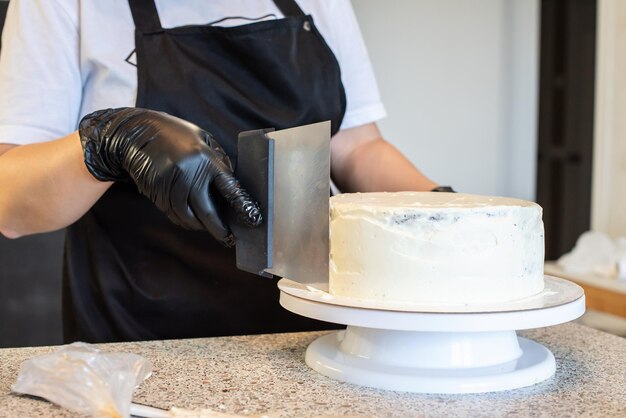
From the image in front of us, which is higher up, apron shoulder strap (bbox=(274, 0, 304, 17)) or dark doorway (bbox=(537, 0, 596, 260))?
apron shoulder strap (bbox=(274, 0, 304, 17))

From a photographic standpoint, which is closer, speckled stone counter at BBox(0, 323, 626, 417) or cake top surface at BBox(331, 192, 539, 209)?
speckled stone counter at BBox(0, 323, 626, 417)

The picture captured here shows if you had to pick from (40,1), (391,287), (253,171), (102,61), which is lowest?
(391,287)

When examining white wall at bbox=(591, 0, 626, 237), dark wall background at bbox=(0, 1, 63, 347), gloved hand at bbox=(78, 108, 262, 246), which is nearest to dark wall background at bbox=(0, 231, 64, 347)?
dark wall background at bbox=(0, 1, 63, 347)

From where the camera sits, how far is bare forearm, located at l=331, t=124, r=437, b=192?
149 centimetres

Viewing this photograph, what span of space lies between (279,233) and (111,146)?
0.26 metres

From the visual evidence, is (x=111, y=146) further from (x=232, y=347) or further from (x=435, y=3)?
(x=435, y=3)

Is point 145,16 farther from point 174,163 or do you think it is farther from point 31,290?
point 31,290

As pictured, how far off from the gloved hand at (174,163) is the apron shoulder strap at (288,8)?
517mm

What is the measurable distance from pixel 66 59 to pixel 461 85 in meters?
2.41

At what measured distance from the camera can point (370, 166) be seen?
1.52 m

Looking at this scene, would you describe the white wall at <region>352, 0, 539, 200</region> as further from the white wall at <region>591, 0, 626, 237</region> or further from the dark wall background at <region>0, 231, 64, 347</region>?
the dark wall background at <region>0, 231, 64, 347</region>

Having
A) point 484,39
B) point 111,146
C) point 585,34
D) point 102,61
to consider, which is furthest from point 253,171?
point 585,34

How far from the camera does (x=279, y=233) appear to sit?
0.93 m

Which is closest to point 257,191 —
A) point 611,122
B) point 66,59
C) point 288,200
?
point 288,200
